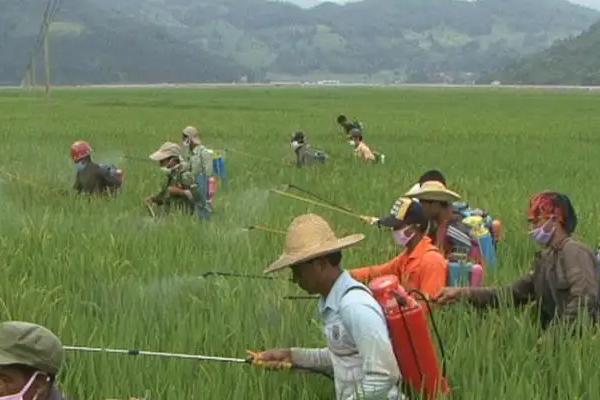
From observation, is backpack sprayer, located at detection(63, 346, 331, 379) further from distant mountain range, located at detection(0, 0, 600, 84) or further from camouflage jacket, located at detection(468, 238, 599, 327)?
distant mountain range, located at detection(0, 0, 600, 84)

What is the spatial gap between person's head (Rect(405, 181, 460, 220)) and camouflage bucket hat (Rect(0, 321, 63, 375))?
8.39 ft

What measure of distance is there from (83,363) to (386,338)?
1267mm

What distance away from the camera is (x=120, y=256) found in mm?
6094

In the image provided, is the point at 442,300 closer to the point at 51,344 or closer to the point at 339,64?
the point at 51,344

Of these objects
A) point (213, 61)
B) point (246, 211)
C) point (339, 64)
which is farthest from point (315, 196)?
point (339, 64)

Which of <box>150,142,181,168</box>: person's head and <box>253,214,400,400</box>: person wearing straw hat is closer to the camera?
<box>253,214,400,400</box>: person wearing straw hat

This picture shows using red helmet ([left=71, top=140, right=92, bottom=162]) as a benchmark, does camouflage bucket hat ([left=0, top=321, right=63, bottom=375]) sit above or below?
above

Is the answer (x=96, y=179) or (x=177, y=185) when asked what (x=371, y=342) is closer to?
(x=177, y=185)

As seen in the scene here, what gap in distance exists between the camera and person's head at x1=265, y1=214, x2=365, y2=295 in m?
3.12

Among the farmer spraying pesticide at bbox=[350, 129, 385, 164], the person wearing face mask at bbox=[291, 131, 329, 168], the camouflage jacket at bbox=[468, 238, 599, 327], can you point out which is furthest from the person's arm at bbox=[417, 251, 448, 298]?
the farmer spraying pesticide at bbox=[350, 129, 385, 164]

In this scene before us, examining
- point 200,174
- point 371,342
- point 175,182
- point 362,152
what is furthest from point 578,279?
point 362,152

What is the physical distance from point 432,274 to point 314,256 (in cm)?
137

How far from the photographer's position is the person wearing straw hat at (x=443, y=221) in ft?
16.4

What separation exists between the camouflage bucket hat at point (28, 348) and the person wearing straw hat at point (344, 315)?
2.52ft
